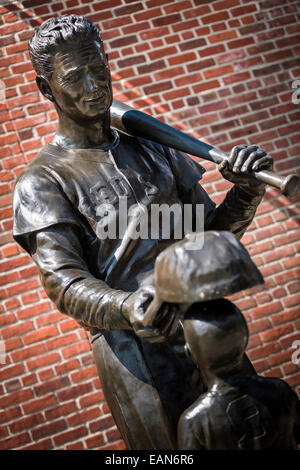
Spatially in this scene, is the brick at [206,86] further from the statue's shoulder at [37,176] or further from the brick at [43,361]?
the statue's shoulder at [37,176]

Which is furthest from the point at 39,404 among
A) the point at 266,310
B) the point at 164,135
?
the point at 164,135

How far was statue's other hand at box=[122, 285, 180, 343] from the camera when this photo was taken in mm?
1333

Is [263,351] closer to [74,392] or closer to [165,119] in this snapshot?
[74,392]

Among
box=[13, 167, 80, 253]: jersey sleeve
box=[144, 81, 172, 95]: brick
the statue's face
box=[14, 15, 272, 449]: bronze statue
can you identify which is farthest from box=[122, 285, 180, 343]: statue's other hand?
box=[144, 81, 172, 95]: brick

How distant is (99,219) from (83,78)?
0.41 metres

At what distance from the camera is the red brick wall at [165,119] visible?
11.2 ft

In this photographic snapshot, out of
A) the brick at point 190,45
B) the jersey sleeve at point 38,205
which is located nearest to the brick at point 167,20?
the brick at point 190,45

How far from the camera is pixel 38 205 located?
1.66 m

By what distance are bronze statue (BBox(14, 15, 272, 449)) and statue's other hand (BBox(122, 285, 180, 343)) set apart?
15cm

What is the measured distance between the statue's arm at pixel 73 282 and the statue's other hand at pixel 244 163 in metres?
0.48

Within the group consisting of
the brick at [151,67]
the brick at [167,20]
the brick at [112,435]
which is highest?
the brick at [167,20]

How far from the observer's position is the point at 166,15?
12.6 feet

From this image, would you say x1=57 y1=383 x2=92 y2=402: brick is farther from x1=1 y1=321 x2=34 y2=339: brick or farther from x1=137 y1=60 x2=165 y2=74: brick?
x1=137 y1=60 x2=165 y2=74: brick

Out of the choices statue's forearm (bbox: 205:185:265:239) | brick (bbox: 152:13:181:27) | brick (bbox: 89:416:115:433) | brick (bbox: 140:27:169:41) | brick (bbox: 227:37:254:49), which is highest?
brick (bbox: 152:13:181:27)
